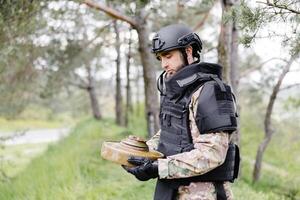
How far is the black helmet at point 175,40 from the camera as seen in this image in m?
3.00

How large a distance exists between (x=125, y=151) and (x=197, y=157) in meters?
0.47

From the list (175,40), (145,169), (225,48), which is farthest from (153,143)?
(225,48)

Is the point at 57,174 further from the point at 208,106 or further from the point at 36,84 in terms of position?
the point at 208,106

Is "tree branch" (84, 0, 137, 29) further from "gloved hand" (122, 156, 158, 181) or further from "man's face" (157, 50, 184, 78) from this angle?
"gloved hand" (122, 156, 158, 181)

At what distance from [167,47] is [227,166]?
0.80m

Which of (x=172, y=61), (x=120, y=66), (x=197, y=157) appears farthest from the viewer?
(x=120, y=66)

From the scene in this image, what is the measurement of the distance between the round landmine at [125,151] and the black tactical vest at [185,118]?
0.36 feet

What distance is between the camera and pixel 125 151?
2992 millimetres

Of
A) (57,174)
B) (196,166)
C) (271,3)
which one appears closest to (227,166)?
(196,166)

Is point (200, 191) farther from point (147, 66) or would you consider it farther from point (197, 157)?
point (147, 66)

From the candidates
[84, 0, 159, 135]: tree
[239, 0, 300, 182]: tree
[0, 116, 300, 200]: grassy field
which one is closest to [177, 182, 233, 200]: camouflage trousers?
[239, 0, 300, 182]: tree

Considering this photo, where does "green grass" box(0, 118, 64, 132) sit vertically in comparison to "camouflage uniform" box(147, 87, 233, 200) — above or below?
below

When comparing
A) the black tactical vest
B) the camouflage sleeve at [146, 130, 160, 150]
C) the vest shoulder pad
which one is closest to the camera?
the vest shoulder pad

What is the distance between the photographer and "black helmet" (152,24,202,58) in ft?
9.84
